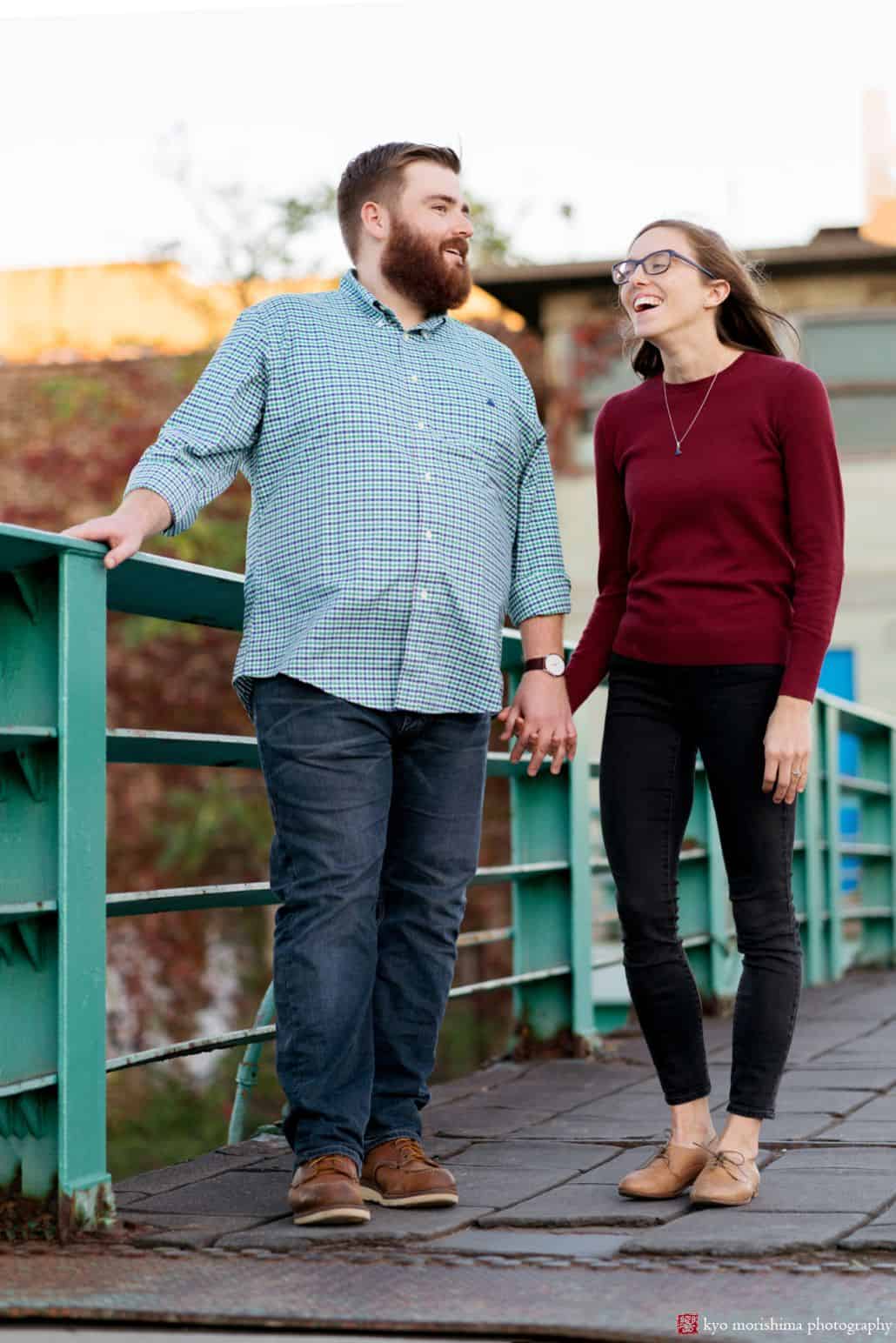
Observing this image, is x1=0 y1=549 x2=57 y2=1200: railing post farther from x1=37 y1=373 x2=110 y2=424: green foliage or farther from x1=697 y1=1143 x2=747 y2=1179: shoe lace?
x1=37 y1=373 x2=110 y2=424: green foliage

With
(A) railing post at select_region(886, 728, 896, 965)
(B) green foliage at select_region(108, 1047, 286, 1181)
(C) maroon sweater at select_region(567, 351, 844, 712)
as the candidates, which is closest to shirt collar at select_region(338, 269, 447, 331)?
(C) maroon sweater at select_region(567, 351, 844, 712)

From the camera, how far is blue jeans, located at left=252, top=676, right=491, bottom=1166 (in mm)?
3055

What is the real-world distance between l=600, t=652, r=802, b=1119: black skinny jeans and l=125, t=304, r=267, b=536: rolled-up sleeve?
75 cm

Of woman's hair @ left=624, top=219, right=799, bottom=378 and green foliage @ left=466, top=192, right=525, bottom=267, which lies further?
green foliage @ left=466, top=192, right=525, bottom=267

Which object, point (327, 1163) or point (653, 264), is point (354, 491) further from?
point (327, 1163)

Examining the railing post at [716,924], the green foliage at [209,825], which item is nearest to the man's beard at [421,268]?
the railing post at [716,924]

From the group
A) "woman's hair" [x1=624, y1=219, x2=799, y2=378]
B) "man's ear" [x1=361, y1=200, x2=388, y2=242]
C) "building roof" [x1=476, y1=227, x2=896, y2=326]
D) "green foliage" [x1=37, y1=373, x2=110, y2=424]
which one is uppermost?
"building roof" [x1=476, y1=227, x2=896, y2=326]

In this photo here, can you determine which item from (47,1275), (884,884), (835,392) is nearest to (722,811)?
(47,1275)

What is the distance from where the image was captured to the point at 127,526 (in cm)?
296

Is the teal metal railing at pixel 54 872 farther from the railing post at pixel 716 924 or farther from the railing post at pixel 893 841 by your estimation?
the railing post at pixel 893 841

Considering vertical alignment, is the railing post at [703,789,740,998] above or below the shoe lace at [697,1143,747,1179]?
above

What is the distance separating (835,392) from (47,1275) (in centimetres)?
1497

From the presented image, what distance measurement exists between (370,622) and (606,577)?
48cm

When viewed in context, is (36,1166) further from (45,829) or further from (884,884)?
(884,884)
